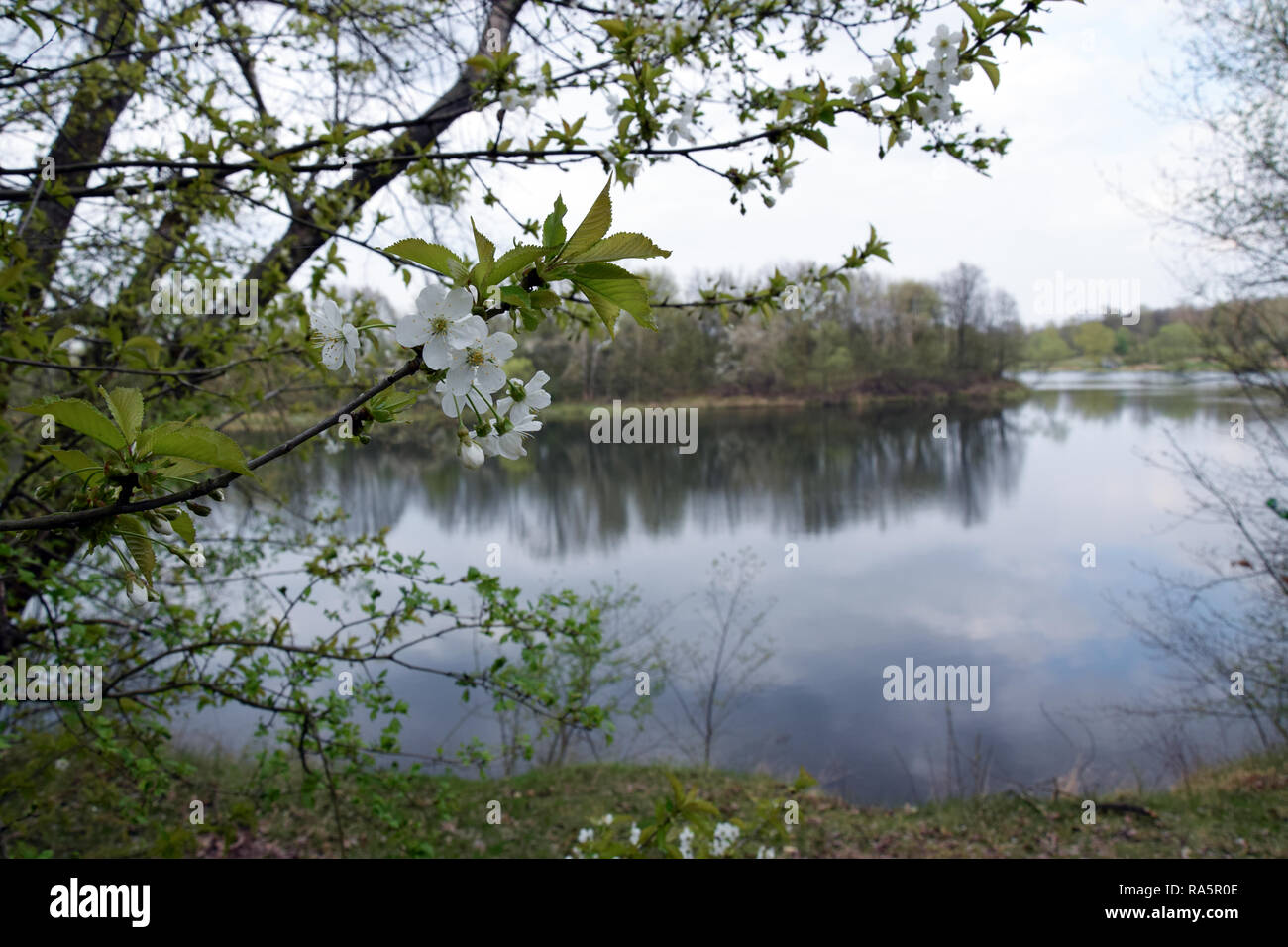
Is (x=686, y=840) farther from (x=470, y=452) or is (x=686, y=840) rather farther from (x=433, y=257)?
(x=433, y=257)

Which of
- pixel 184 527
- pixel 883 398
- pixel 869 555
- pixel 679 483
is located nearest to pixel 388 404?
pixel 184 527

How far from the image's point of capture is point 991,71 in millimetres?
1218

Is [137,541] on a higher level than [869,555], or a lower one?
higher

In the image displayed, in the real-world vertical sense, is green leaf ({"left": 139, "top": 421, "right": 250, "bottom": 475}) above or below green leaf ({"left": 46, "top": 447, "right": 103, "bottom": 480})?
above

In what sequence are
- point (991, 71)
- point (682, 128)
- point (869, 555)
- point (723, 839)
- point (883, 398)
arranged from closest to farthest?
point (991, 71), point (682, 128), point (723, 839), point (869, 555), point (883, 398)

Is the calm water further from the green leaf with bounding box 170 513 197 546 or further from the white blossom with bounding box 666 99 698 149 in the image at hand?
the green leaf with bounding box 170 513 197 546

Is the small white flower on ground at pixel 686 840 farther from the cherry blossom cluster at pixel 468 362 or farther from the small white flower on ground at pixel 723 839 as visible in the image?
the cherry blossom cluster at pixel 468 362

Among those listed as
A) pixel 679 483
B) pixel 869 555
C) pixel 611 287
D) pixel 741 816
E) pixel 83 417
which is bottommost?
pixel 741 816

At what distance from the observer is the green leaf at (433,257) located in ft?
1.83

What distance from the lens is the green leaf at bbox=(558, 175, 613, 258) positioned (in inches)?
22.0

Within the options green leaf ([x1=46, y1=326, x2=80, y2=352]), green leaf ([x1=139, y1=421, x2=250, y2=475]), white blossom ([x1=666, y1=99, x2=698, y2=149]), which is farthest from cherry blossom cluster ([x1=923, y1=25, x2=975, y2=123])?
green leaf ([x1=46, y1=326, x2=80, y2=352])

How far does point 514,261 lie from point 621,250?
9 cm

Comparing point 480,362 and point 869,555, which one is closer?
point 480,362

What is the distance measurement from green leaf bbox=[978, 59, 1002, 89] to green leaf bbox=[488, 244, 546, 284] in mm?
1046
